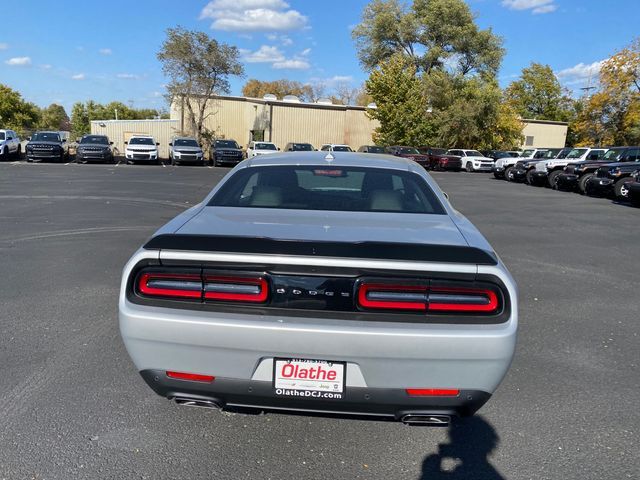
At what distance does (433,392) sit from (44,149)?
99.7 ft

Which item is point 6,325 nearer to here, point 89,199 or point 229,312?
point 229,312

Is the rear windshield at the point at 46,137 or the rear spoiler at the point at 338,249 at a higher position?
the rear windshield at the point at 46,137

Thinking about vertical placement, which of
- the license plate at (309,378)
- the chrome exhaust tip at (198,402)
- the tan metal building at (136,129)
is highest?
the tan metal building at (136,129)

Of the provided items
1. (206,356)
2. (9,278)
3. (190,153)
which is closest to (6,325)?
(9,278)

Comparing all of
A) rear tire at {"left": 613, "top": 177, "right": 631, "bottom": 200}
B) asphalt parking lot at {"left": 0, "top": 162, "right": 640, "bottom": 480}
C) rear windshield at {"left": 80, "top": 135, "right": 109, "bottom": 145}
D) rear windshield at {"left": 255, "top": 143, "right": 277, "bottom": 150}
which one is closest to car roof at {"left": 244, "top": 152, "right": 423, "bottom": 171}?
asphalt parking lot at {"left": 0, "top": 162, "right": 640, "bottom": 480}

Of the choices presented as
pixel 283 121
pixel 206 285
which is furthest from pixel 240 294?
pixel 283 121

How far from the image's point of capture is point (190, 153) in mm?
29844

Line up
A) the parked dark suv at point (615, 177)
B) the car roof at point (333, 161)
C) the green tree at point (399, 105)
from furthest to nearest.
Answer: the green tree at point (399, 105), the parked dark suv at point (615, 177), the car roof at point (333, 161)

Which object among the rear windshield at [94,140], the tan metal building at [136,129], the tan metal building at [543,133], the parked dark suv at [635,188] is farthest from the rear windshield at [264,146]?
the tan metal building at [543,133]

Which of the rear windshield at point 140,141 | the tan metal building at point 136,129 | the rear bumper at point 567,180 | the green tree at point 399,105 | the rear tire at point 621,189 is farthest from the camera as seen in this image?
the tan metal building at point 136,129

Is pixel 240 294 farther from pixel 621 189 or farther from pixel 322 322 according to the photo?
pixel 621 189

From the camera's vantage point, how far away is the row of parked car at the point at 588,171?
16.8m

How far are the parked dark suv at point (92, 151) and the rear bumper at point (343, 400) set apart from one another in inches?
1143

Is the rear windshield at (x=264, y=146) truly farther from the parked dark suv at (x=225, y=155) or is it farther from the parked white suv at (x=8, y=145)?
the parked white suv at (x=8, y=145)
